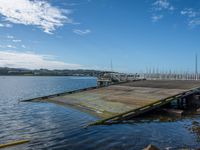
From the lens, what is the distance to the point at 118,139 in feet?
68.0

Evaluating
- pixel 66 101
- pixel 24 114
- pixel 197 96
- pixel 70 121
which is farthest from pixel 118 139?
pixel 197 96

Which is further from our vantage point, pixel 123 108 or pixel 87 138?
pixel 123 108

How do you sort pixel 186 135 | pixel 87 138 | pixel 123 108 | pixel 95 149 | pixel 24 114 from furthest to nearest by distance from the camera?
pixel 24 114
pixel 123 108
pixel 186 135
pixel 87 138
pixel 95 149

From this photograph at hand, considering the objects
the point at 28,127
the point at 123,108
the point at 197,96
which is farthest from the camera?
the point at 197,96

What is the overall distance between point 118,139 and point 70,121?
7.92m

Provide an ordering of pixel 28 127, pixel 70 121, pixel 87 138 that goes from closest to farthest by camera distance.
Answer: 1. pixel 87 138
2. pixel 28 127
3. pixel 70 121

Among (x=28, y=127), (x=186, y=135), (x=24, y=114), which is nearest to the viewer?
(x=186, y=135)

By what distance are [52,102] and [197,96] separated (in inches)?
817

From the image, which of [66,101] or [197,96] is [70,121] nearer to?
[66,101]

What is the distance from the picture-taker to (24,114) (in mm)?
33406

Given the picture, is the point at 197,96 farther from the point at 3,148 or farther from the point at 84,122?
the point at 3,148

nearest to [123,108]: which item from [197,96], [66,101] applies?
[66,101]

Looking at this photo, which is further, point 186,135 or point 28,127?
point 28,127

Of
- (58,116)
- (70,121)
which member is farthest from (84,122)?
(58,116)
